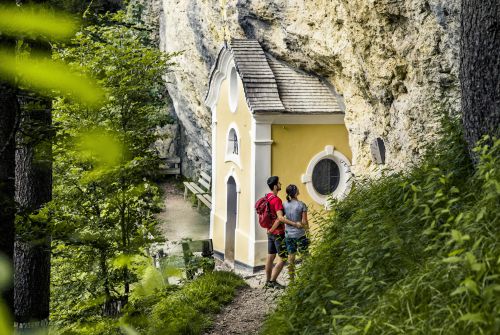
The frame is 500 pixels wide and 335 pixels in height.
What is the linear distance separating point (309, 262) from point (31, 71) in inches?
189

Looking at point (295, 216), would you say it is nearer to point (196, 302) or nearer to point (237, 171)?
point (196, 302)

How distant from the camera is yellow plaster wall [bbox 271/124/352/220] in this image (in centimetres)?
1316

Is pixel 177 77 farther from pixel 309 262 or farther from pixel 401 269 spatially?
pixel 401 269

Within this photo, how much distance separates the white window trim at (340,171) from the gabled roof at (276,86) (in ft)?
3.34

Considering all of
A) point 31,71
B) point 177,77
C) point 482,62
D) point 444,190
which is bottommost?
point 444,190

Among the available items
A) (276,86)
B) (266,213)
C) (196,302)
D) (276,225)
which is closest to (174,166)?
(276,86)

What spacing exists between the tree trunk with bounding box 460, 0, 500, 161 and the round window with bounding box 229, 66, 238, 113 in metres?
10.3

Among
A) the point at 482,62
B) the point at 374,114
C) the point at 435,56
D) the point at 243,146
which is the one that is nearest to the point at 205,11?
the point at 243,146

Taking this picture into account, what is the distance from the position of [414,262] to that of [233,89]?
37.1 feet

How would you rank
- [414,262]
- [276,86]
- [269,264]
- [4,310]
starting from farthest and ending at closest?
1. [276,86]
2. [269,264]
3. [414,262]
4. [4,310]

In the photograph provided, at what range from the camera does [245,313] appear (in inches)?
328

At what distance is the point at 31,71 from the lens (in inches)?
41.3

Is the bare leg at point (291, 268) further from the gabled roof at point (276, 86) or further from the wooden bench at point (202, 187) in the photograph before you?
the wooden bench at point (202, 187)

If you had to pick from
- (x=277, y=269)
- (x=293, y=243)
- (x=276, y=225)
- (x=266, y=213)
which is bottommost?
(x=277, y=269)
